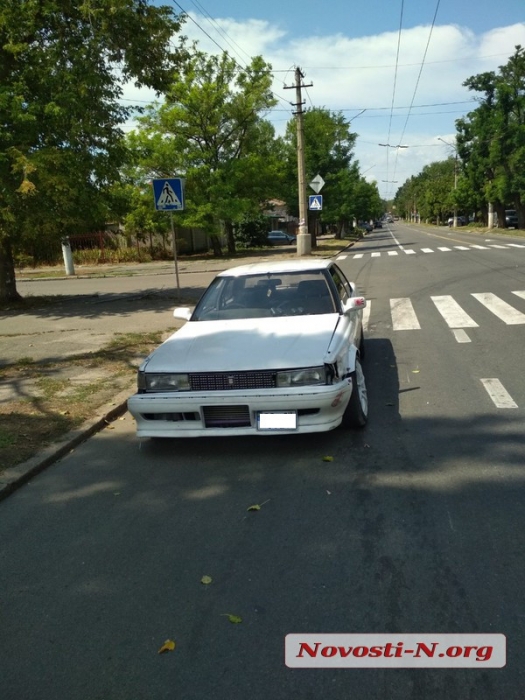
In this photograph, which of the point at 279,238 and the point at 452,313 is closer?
the point at 452,313

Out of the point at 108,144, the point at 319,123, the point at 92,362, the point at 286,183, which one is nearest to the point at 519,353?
the point at 92,362

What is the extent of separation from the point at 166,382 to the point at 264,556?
1925mm

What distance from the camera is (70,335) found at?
1062 cm

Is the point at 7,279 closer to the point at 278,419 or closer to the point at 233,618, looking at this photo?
the point at 278,419

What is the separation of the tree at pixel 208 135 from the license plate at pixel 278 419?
86.6 feet

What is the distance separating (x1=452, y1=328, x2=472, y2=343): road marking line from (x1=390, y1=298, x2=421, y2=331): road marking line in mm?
658

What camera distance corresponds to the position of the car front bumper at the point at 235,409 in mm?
4617

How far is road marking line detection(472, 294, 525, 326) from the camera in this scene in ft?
33.7

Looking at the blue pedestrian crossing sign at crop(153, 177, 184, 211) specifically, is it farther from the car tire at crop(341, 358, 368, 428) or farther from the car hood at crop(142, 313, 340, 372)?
the car tire at crop(341, 358, 368, 428)

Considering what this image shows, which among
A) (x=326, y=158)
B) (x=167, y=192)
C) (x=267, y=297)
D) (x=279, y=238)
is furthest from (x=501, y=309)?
(x=279, y=238)

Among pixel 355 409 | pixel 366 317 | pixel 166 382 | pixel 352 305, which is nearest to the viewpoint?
pixel 166 382

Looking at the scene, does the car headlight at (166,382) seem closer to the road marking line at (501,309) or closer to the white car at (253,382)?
the white car at (253,382)

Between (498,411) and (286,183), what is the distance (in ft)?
106

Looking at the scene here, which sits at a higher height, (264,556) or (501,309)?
(264,556)
